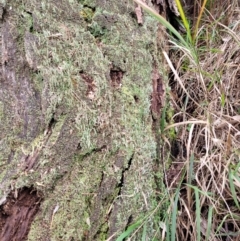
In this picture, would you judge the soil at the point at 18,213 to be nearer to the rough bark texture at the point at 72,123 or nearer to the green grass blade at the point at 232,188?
the rough bark texture at the point at 72,123

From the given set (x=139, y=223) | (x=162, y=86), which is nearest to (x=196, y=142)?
(x=162, y=86)

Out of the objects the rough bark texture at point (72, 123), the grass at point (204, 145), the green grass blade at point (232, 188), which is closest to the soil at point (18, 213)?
the rough bark texture at point (72, 123)

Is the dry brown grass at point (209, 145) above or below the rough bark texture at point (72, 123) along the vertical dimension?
below

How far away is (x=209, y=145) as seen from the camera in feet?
3.59

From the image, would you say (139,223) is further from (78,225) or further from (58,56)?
(58,56)

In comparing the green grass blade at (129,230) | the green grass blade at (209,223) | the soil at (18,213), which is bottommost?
the green grass blade at (209,223)

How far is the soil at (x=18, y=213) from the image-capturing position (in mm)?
782

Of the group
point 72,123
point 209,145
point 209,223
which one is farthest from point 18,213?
point 209,145

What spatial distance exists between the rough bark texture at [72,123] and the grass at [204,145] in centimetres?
10

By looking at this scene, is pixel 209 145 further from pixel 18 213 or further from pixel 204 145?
pixel 18 213

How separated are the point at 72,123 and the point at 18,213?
0.79 feet

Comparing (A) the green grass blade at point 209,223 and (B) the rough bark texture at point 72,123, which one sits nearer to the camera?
(B) the rough bark texture at point 72,123

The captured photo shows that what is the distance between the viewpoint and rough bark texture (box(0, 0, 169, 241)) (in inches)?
32.8

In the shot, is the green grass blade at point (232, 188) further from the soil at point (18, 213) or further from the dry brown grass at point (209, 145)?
the soil at point (18, 213)
